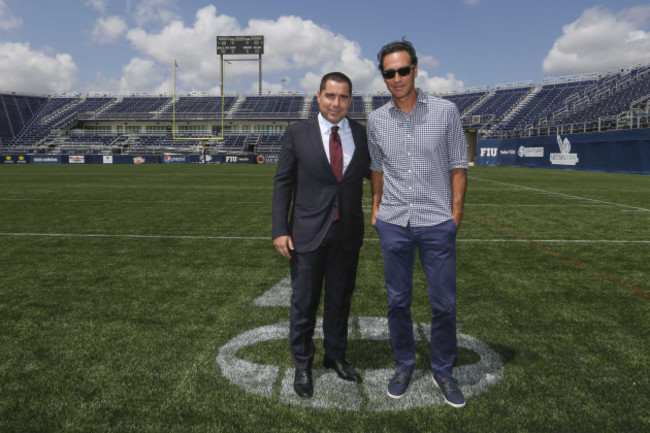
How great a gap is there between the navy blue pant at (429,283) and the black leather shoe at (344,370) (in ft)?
0.86

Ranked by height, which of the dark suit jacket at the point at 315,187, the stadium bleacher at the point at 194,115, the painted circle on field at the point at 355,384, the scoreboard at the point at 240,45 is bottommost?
the painted circle on field at the point at 355,384

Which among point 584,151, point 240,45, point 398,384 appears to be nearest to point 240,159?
point 240,45

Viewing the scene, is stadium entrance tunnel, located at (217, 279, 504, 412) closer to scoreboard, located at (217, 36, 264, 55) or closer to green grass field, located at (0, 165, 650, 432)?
green grass field, located at (0, 165, 650, 432)

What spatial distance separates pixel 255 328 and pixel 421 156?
186 centimetres

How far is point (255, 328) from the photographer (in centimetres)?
364

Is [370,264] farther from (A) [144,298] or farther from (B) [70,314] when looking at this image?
(B) [70,314]

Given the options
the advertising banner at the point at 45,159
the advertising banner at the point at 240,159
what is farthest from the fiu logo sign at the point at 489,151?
the advertising banner at the point at 45,159

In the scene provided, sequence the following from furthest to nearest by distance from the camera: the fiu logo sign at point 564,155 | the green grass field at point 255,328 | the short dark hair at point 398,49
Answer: the fiu logo sign at point 564,155 → the short dark hair at point 398,49 → the green grass field at point 255,328

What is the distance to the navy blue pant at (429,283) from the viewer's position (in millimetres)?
2580

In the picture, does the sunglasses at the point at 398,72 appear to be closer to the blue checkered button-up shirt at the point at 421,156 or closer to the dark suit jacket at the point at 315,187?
the blue checkered button-up shirt at the point at 421,156

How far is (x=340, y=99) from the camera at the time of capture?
8.54ft

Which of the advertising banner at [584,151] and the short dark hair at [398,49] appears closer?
the short dark hair at [398,49]

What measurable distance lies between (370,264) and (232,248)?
1.98 m

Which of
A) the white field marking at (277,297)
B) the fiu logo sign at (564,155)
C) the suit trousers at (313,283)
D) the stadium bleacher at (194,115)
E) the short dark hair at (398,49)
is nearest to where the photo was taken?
the short dark hair at (398,49)
